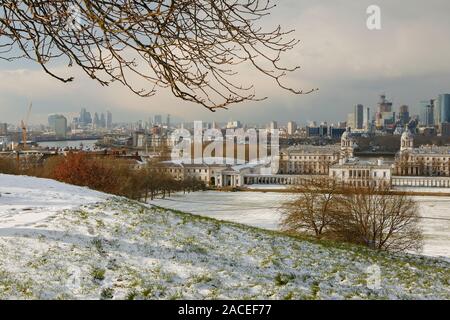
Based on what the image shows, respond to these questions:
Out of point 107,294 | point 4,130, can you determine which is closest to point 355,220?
point 107,294

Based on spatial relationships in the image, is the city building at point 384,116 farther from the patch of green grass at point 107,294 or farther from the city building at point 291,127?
the patch of green grass at point 107,294

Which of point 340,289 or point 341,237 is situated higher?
point 340,289

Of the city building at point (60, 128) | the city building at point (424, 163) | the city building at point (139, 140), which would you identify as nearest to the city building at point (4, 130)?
the city building at point (60, 128)

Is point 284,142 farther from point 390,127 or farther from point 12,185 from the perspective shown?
point 12,185

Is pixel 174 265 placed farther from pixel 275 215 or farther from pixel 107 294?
pixel 275 215

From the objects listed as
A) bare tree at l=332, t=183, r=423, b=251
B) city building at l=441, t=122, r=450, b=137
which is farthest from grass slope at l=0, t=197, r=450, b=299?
city building at l=441, t=122, r=450, b=137

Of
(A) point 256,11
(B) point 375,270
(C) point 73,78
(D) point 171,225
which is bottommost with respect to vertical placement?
(B) point 375,270

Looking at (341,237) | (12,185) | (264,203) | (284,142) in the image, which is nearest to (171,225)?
(12,185)
